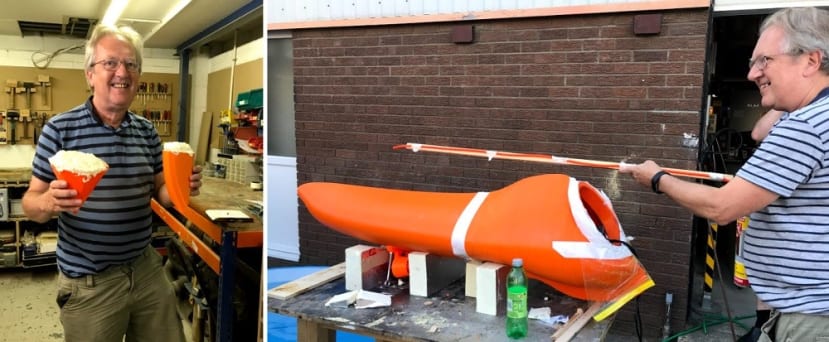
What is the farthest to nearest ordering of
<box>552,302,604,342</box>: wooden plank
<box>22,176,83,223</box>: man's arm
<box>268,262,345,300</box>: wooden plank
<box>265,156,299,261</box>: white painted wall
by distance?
<box>265,156,299,261</box>: white painted wall, <box>268,262,345,300</box>: wooden plank, <box>552,302,604,342</box>: wooden plank, <box>22,176,83,223</box>: man's arm

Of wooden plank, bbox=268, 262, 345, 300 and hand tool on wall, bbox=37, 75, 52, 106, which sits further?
wooden plank, bbox=268, 262, 345, 300

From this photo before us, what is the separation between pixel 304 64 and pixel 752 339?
3.06 metres

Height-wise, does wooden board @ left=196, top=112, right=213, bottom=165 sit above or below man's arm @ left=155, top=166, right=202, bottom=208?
above

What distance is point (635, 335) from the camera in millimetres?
3473

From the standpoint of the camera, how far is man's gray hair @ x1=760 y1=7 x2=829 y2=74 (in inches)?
65.3

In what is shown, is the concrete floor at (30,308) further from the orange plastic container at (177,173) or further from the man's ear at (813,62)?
the man's ear at (813,62)

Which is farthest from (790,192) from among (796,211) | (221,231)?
(221,231)

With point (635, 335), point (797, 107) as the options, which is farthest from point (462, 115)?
point (797, 107)

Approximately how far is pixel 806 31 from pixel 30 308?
2.53 metres

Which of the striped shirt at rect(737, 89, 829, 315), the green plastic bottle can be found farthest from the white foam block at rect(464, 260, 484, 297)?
the striped shirt at rect(737, 89, 829, 315)

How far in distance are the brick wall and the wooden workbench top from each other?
1850mm

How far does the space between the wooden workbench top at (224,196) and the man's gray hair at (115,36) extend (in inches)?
22.7

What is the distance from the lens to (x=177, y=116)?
6.09 ft

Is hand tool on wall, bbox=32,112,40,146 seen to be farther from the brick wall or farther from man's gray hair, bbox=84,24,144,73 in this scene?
the brick wall
